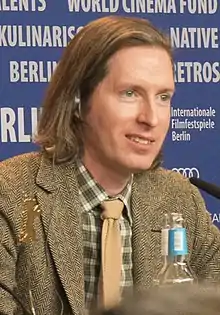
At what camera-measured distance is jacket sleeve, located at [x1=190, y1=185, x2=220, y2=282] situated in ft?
4.73

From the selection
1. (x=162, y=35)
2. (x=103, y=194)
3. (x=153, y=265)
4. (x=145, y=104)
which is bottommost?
(x=153, y=265)

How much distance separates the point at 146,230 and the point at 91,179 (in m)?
0.15

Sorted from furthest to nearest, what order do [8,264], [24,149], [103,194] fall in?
[24,149] < [103,194] < [8,264]

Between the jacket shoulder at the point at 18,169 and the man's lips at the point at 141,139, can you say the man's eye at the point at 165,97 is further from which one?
the jacket shoulder at the point at 18,169

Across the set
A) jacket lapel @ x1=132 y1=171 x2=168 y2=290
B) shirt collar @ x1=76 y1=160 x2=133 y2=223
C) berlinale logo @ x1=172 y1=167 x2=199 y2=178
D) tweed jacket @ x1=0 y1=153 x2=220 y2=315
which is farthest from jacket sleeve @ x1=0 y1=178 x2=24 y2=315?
berlinale logo @ x1=172 y1=167 x2=199 y2=178

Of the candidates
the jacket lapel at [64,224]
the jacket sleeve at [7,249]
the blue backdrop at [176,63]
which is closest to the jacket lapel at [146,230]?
the jacket lapel at [64,224]

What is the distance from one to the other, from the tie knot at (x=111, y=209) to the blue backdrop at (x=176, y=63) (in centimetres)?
76

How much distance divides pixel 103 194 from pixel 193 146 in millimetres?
906

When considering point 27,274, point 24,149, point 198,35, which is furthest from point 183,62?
point 27,274

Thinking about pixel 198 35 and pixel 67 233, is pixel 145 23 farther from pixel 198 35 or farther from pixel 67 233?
pixel 198 35

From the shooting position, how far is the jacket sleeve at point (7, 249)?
3.96 ft

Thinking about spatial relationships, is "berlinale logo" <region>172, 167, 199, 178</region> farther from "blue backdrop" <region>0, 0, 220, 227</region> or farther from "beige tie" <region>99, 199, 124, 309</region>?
"beige tie" <region>99, 199, 124, 309</region>

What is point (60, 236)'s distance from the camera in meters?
1.29

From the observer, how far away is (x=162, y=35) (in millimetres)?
1384
